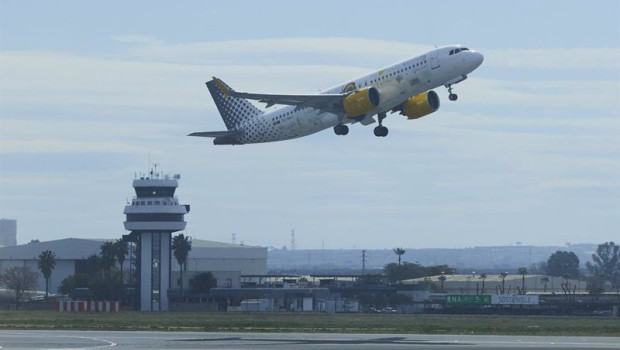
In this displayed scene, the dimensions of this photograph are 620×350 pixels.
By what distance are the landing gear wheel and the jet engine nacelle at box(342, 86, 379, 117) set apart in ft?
15.3

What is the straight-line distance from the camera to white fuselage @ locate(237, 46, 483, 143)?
84000 mm

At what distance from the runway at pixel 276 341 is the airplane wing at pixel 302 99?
21.9m

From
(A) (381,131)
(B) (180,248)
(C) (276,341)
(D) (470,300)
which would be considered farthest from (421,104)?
(B) (180,248)

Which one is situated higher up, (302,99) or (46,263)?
(302,99)

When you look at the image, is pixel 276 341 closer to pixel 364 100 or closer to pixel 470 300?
pixel 364 100

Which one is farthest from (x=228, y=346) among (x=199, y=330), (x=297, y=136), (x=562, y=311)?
(x=562, y=311)

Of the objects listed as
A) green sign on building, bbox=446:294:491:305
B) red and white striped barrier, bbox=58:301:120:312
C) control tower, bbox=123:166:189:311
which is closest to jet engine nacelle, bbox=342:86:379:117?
green sign on building, bbox=446:294:491:305

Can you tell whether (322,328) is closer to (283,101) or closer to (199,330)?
(199,330)

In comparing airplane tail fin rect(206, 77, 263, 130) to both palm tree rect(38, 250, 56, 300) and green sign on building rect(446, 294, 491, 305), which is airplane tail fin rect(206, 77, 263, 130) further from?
palm tree rect(38, 250, 56, 300)

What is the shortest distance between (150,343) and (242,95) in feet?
Answer: 99.6

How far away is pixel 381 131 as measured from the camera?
92438mm

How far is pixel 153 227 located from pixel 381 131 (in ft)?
261

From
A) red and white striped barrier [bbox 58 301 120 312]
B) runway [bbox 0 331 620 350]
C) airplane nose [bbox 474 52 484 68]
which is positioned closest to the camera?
runway [bbox 0 331 620 350]

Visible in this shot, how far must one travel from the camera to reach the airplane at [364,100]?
276 feet
